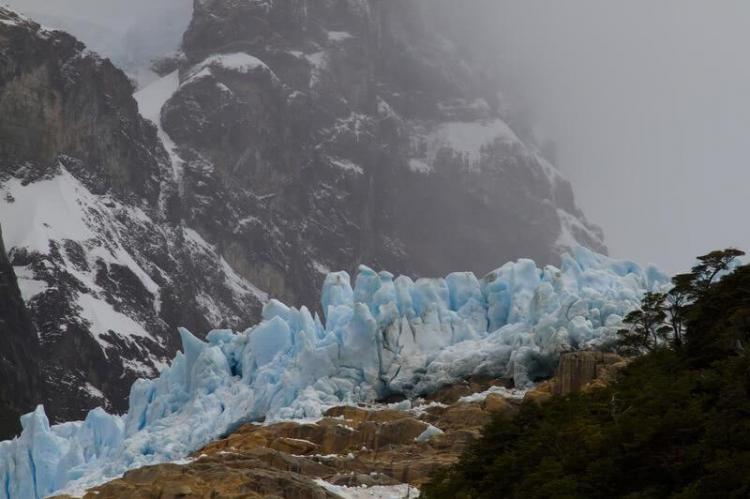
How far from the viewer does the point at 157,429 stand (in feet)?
347

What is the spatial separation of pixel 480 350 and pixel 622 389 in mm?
29188

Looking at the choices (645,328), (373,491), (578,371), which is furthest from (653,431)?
(645,328)

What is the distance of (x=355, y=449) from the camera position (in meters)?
86.4

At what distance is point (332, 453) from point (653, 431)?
35.3m

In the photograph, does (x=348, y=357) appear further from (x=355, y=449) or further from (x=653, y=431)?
(x=653, y=431)

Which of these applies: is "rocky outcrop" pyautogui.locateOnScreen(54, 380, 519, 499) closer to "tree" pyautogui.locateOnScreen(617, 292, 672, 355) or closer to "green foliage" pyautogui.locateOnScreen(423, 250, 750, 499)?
"tree" pyautogui.locateOnScreen(617, 292, 672, 355)

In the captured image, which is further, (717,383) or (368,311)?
(368,311)

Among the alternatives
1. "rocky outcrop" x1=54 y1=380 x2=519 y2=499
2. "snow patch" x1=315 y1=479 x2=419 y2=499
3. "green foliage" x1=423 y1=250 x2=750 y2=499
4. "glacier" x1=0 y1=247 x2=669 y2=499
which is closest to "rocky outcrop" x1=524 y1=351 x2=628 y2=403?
"rocky outcrop" x1=54 y1=380 x2=519 y2=499

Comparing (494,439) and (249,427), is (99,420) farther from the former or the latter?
(494,439)

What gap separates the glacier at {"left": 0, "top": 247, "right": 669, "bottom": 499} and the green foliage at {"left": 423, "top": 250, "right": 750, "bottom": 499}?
49.4ft

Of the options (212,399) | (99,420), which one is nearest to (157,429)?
(212,399)

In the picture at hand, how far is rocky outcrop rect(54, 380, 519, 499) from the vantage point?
74500 mm

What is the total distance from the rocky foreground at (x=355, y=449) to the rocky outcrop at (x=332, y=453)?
0.18 ft

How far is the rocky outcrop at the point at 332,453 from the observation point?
244ft
